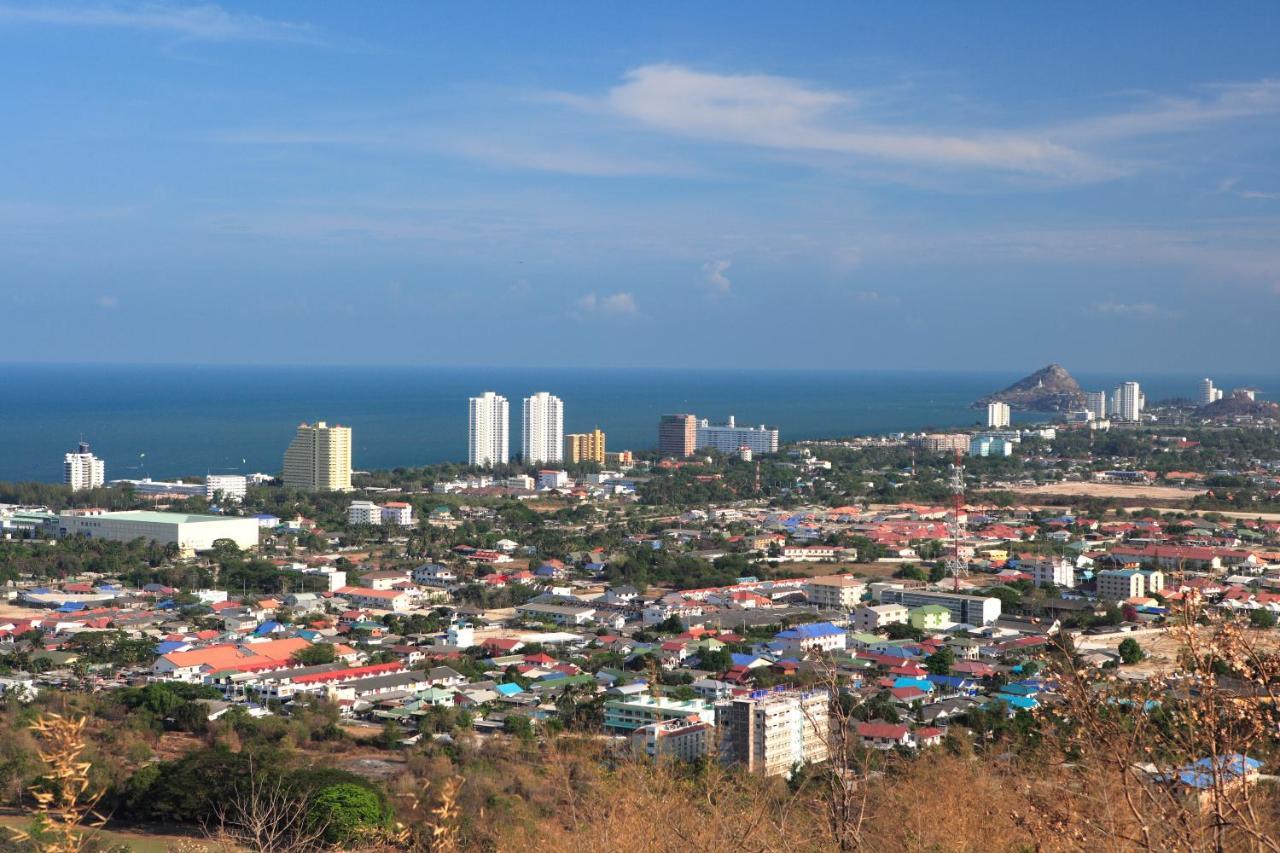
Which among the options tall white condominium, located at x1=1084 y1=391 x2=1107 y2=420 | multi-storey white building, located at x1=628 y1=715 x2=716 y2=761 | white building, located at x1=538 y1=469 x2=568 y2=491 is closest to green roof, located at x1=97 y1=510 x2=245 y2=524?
white building, located at x1=538 y1=469 x2=568 y2=491

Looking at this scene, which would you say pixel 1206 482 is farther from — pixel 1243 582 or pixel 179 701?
pixel 179 701

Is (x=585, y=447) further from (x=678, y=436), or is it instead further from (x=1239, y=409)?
(x=1239, y=409)

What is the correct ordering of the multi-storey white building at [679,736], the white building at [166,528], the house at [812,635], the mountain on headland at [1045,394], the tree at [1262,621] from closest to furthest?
the tree at [1262,621] → the multi-storey white building at [679,736] → the house at [812,635] → the white building at [166,528] → the mountain on headland at [1045,394]

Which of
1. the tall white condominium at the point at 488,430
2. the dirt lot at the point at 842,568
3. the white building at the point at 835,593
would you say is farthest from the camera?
the tall white condominium at the point at 488,430

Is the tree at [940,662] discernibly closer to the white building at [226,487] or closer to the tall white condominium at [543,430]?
the white building at [226,487]

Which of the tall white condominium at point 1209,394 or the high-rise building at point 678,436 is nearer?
the high-rise building at point 678,436

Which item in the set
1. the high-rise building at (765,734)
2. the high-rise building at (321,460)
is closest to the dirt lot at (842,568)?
the high-rise building at (765,734)

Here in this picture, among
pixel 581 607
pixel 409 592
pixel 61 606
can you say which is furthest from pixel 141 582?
pixel 581 607
